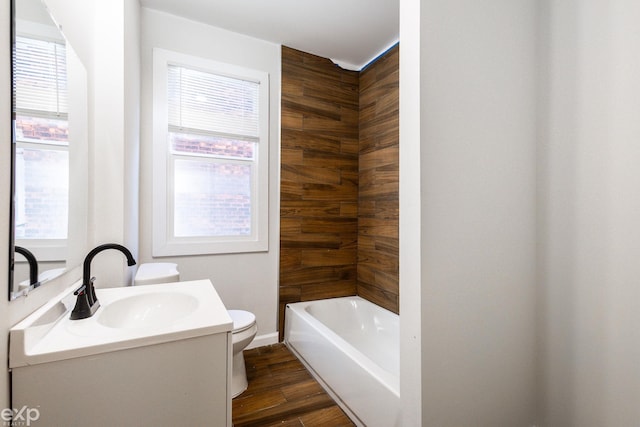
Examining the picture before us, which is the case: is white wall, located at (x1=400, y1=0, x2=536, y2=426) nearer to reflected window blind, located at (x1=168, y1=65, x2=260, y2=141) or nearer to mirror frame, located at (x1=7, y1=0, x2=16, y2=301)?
mirror frame, located at (x1=7, y1=0, x2=16, y2=301)

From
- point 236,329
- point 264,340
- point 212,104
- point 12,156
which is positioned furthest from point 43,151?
point 264,340

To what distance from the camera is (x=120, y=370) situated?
2.79ft

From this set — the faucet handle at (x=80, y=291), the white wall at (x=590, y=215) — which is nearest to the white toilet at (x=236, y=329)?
the faucet handle at (x=80, y=291)

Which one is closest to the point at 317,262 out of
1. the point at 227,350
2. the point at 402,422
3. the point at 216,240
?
the point at 216,240

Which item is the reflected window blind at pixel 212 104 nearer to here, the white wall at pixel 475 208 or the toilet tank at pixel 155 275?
the toilet tank at pixel 155 275

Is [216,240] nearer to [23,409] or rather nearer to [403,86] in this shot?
[23,409]

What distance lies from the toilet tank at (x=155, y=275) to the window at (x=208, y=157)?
361mm

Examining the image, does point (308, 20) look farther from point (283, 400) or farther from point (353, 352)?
point (283, 400)

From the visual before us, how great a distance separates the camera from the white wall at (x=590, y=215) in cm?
111

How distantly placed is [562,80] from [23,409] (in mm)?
2273

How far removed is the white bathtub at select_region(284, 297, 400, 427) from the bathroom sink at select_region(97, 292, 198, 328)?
1.00m

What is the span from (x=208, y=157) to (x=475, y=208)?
2.03 meters

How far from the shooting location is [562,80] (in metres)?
1.34

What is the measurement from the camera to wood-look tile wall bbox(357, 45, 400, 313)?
2525 millimetres
